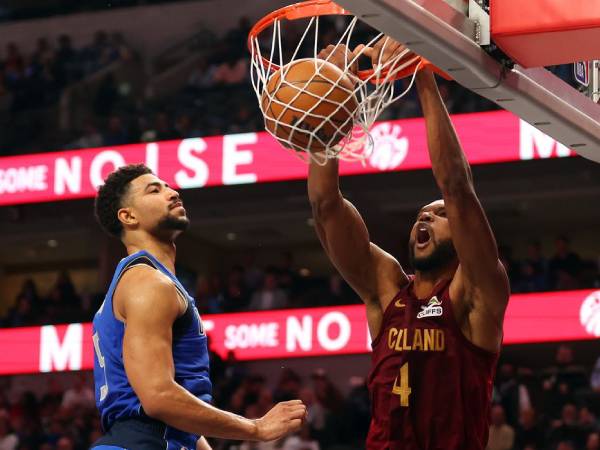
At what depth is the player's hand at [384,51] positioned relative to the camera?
380 centimetres

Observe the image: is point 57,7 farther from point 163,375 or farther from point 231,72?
point 163,375

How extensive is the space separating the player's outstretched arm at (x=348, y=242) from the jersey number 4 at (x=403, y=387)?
0.36m

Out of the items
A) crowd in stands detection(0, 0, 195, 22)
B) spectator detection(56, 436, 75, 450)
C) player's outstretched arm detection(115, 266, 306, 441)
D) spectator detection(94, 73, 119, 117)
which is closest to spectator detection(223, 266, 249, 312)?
spectator detection(56, 436, 75, 450)

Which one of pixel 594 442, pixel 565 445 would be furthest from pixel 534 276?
pixel 594 442

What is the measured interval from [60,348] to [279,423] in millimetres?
8263

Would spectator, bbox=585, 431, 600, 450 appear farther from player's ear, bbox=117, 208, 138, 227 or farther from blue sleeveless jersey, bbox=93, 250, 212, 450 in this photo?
player's ear, bbox=117, 208, 138, 227

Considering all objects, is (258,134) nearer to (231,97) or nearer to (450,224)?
(231,97)

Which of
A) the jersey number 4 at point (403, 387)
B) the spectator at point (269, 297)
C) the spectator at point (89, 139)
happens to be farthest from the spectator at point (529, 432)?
the spectator at point (89, 139)

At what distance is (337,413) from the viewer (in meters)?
10.6

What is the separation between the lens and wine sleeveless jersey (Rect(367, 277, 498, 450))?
3895mm

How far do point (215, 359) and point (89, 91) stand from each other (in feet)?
22.0

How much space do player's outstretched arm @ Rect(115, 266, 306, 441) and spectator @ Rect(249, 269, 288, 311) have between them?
853 centimetres

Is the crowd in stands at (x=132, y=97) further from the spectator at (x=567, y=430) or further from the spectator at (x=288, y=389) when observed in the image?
the spectator at (x=567, y=430)

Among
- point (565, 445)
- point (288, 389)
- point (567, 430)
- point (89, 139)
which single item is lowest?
point (565, 445)
